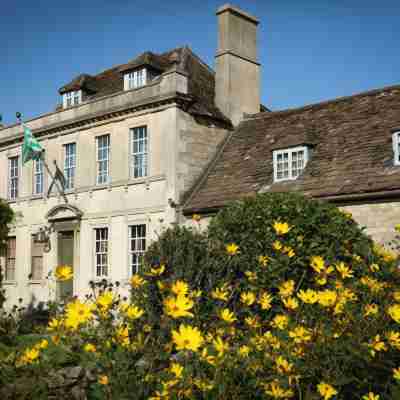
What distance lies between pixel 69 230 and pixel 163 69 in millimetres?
6693

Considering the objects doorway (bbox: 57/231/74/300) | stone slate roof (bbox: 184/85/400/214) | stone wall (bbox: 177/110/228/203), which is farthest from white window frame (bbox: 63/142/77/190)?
stone slate roof (bbox: 184/85/400/214)

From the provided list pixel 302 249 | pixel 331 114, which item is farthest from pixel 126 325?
pixel 331 114

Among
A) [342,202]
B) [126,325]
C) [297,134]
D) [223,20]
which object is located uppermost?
[223,20]

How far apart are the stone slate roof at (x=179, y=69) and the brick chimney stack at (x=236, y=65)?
0.55 m

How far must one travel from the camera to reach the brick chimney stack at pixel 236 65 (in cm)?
2095

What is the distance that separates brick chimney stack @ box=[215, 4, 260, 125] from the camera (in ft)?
68.7

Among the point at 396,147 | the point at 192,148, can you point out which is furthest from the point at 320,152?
the point at 192,148

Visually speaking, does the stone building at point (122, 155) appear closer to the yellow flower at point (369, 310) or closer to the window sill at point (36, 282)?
the window sill at point (36, 282)

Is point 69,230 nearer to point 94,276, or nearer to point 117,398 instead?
point 94,276

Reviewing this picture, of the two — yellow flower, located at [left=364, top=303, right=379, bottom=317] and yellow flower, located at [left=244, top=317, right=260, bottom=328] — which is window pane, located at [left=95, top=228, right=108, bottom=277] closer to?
yellow flower, located at [left=244, top=317, right=260, bottom=328]

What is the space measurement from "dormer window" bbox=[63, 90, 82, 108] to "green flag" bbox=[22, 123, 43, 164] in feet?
7.57

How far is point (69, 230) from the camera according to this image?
21.9m

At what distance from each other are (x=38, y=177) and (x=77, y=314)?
21.1 m

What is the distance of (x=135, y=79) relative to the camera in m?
21.5
